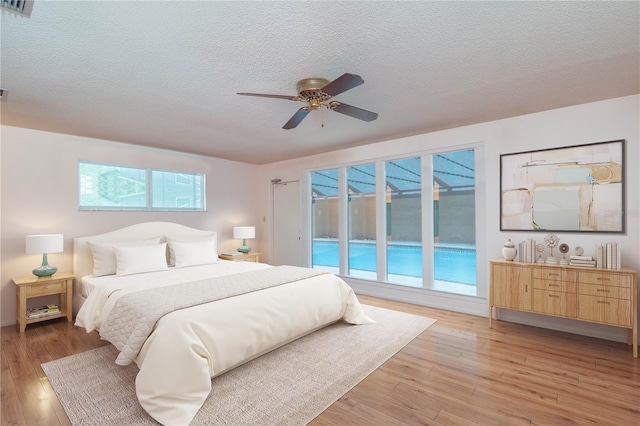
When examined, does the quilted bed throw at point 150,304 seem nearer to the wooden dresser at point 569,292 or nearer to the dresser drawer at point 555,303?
the wooden dresser at point 569,292

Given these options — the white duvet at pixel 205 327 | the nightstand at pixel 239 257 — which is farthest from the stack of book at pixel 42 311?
the nightstand at pixel 239 257

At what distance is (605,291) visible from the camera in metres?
2.89

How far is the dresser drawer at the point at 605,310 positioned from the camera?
2799 millimetres

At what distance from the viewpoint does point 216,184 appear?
580 centimetres

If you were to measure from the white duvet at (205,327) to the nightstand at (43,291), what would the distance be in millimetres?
573

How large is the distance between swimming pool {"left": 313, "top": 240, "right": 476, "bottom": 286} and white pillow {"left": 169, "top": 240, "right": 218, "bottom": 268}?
2054 mm

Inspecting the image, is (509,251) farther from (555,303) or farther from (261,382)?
(261,382)

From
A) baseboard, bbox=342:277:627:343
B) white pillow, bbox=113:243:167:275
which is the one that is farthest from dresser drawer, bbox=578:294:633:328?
white pillow, bbox=113:243:167:275

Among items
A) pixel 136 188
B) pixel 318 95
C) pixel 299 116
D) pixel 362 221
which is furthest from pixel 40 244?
A: pixel 362 221

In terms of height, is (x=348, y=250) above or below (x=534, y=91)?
below

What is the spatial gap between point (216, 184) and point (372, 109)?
3595 millimetres

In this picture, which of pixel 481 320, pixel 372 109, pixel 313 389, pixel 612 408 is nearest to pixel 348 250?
pixel 481 320

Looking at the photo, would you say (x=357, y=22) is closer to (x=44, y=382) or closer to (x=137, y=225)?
(x=44, y=382)

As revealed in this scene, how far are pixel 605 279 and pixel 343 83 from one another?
305 centimetres
